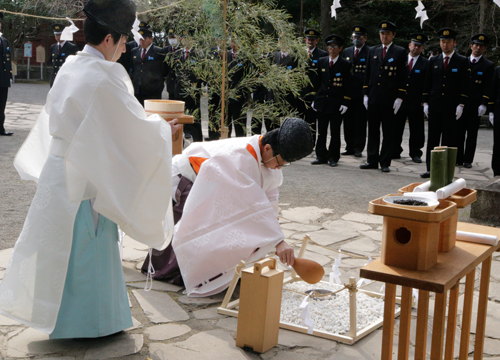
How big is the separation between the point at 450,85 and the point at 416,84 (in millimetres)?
856

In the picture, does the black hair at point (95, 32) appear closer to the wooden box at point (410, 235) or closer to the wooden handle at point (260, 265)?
the wooden handle at point (260, 265)

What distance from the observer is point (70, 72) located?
2783 mm

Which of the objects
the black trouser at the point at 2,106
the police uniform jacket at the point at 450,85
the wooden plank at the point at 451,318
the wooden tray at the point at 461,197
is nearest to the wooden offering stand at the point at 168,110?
the wooden tray at the point at 461,197

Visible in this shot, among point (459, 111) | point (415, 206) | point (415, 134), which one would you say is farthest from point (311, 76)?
point (415, 206)

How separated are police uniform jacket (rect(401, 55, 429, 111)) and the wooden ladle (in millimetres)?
6780

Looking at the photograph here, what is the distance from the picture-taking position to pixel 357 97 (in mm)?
9945

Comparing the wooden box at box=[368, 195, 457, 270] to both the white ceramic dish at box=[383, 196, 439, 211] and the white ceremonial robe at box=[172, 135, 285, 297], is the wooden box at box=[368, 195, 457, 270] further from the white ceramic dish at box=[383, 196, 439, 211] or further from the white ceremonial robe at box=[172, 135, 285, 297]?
the white ceremonial robe at box=[172, 135, 285, 297]

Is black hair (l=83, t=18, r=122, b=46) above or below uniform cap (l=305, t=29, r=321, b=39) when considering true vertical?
below

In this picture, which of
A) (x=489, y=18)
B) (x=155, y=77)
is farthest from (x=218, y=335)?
(x=489, y=18)

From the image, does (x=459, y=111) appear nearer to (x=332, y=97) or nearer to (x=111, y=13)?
(x=332, y=97)

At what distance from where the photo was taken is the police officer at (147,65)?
1055cm

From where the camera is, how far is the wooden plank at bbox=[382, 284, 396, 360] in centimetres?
224

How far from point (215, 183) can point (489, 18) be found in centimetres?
1498

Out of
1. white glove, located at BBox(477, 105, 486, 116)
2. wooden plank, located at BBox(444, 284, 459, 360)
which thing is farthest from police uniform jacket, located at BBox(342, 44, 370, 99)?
wooden plank, located at BBox(444, 284, 459, 360)
